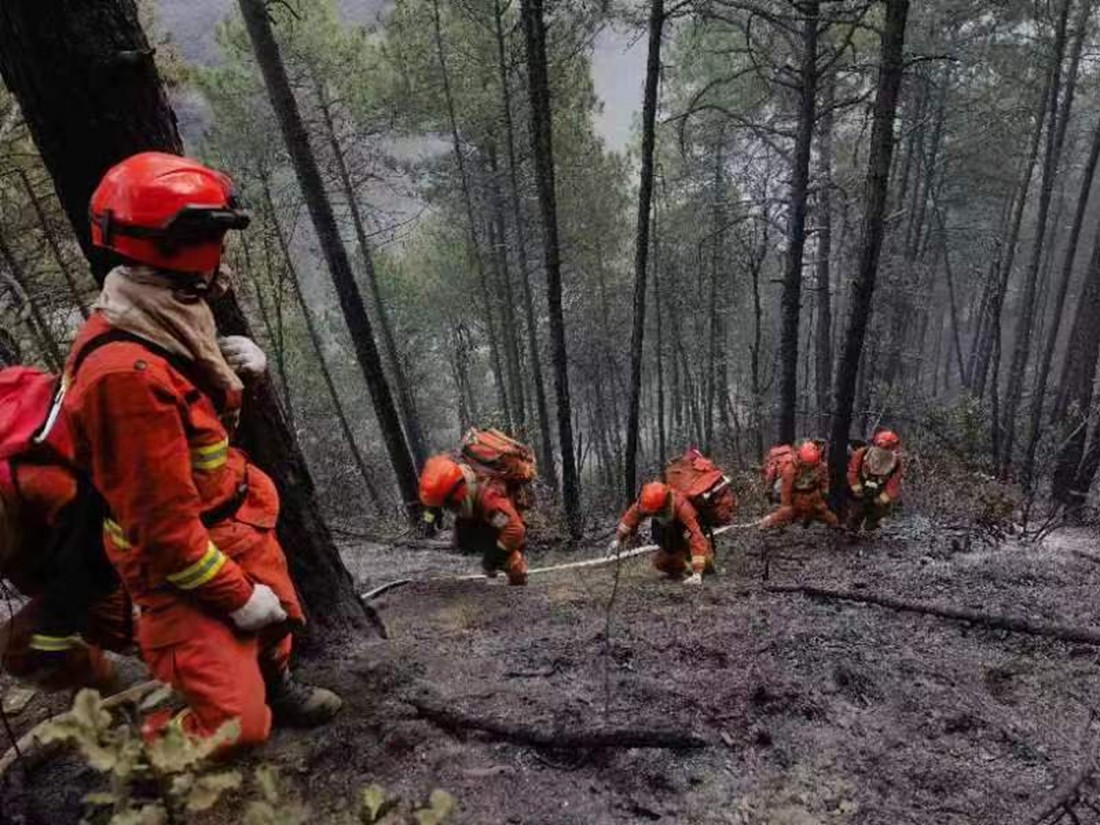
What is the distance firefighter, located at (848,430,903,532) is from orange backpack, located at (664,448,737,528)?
155 centimetres

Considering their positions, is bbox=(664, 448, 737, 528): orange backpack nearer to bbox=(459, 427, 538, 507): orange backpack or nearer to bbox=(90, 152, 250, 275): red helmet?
bbox=(459, 427, 538, 507): orange backpack

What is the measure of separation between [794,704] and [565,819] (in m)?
1.31

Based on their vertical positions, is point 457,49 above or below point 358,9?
below

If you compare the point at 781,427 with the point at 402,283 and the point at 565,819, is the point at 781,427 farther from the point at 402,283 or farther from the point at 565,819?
the point at 402,283

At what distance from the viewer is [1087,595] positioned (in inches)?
193

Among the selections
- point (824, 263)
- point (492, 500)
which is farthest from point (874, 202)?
point (824, 263)

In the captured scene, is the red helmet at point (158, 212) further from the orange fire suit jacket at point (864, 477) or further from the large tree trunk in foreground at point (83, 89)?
the orange fire suit jacket at point (864, 477)

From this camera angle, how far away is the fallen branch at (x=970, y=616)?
3949 millimetres

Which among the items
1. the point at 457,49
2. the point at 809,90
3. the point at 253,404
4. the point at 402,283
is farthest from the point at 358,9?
the point at 253,404

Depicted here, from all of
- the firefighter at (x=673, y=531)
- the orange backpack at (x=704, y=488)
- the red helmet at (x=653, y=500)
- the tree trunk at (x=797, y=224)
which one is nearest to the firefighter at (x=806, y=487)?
the orange backpack at (x=704, y=488)

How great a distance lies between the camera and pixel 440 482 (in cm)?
575

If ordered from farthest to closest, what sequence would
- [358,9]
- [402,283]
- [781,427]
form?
[358,9] → [402,283] → [781,427]

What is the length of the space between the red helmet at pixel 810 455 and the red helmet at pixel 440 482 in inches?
166

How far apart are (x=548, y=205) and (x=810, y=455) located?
427 centimetres
